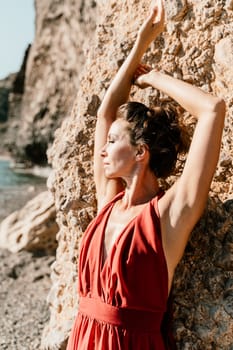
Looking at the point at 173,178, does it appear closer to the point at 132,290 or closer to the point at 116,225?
the point at 116,225

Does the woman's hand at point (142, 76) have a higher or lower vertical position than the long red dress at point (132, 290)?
higher

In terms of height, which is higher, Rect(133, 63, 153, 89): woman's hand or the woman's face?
Rect(133, 63, 153, 89): woman's hand

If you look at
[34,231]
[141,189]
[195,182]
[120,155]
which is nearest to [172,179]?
[141,189]

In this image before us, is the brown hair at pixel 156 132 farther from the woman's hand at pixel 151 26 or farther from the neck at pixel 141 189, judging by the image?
the woman's hand at pixel 151 26

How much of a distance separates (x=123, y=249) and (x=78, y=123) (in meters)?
1.53

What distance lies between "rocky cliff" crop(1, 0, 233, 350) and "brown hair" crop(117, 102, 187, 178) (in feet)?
1.12

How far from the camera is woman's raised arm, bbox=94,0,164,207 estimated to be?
3.64 meters

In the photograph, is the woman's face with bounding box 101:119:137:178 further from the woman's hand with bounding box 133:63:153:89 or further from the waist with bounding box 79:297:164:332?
the waist with bounding box 79:297:164:332

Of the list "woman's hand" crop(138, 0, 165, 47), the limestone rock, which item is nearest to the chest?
"woman's hand" crop(138, 0, 165, 47)

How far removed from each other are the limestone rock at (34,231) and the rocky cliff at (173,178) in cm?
389

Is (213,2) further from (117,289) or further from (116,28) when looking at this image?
(117,289)

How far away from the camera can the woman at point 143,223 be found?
120 inches

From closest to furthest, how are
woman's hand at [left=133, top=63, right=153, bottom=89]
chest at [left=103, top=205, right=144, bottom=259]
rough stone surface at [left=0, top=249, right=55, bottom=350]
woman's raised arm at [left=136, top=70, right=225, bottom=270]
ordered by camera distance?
woman's raised arm at [left=136, top=70, right=225, bottom=270] → chest at [left=103, top=205, right=144, bottom=259] → woman's hand at [left=133, top=63, right=153, bottom=89] → rough stone surface at [left=0, top=249, right=55, bottom=350]

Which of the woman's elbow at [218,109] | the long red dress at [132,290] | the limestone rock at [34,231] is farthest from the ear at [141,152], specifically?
the limestone rock at [34,231]
